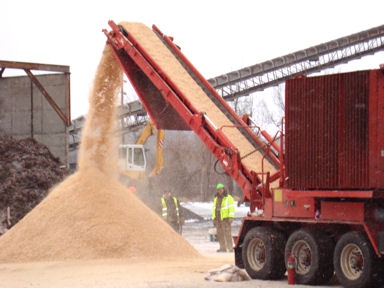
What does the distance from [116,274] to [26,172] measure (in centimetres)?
717

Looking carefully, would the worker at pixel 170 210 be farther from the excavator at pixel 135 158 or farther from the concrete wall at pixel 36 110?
the excavator at pixel 135 158

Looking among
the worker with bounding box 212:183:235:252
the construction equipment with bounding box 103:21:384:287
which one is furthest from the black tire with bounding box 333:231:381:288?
the worker with bounding box 212:183:235:252

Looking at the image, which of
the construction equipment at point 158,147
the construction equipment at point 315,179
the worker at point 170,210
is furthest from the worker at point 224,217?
the construction equipment at point 158,147

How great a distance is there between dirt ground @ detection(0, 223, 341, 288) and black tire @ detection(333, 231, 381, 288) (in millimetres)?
1007

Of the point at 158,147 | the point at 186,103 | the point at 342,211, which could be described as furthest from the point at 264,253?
the point at 158,147

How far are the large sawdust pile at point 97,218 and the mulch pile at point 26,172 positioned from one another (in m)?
2.20

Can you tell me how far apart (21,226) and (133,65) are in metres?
3.82

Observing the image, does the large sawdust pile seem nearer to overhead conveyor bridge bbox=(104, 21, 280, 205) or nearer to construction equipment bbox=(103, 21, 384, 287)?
overhead conveyor bridge bbox=(104, 21, 280, 205)

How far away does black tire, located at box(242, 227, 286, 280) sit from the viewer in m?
12.5

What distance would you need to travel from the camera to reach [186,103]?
14727 mm

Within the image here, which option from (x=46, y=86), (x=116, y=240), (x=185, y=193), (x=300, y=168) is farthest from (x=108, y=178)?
(x=185, y=193)

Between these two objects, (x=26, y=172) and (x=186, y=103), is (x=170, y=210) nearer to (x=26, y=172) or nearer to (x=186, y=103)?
(x=26, y=172)

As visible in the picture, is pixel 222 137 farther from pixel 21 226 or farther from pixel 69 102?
pixel 69 102

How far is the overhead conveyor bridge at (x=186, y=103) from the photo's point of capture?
542 inches
